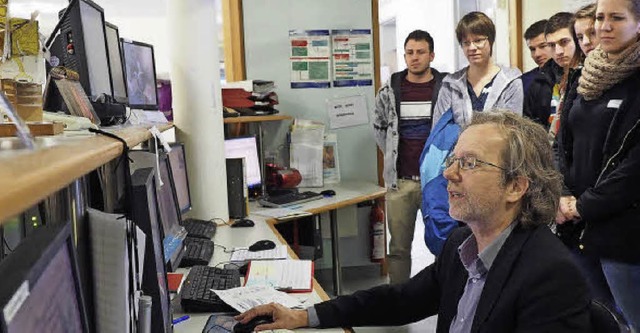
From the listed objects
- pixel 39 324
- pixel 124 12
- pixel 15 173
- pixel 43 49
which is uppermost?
pixel 124 12

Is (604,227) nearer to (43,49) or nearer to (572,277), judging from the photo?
(572,277)

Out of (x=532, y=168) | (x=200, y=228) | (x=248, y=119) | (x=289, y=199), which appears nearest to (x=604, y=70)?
(x=532, y=168)

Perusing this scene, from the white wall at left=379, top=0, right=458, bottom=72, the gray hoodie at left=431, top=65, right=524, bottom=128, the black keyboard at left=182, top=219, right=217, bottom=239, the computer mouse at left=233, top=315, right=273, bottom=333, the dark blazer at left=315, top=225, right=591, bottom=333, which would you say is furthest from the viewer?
the white wall at left=379, top=0, right=458, bottom=72

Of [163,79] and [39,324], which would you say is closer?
[39,324]

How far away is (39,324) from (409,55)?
3.42 m

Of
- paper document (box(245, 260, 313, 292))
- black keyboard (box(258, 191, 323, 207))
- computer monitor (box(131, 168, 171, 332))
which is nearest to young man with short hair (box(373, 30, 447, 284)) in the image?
black keyboard (box(258, 191, 323, 207))

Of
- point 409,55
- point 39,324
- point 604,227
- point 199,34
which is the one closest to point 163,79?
point 199,34

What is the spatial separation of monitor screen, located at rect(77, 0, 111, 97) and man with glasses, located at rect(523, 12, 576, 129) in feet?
7.04

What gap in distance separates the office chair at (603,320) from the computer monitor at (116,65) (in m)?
1.60

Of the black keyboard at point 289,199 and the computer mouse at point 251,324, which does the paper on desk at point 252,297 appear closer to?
the computer mouse at point 251,324

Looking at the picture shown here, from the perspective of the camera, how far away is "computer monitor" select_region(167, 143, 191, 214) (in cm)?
285

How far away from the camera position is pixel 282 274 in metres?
2.22

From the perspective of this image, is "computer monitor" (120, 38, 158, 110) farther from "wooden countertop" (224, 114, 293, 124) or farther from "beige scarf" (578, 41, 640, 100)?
"beige scarf" (578, 41, 640, 100)

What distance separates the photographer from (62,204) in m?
1.07
